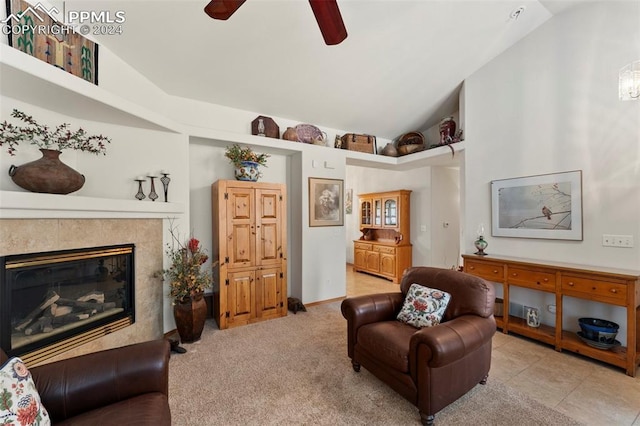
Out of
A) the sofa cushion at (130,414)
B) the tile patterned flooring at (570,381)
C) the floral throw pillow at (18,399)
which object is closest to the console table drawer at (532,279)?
the tile patterned flooring at (570,381)

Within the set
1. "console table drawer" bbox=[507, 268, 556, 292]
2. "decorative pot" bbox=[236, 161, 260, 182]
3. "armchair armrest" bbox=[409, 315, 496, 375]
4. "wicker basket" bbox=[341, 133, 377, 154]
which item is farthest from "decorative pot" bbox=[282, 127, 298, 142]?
"console table drawer" bbox=[507, 268, 556, 292]

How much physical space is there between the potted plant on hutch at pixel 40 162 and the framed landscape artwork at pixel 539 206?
4.56 metres

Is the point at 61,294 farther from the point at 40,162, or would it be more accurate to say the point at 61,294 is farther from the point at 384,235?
the point at 384,235

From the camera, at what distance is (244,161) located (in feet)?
11.2

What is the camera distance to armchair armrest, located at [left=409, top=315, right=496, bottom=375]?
1.62 m

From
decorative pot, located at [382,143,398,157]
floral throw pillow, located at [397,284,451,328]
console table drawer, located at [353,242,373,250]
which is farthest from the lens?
console table drawer, located at [353,242,373,250]

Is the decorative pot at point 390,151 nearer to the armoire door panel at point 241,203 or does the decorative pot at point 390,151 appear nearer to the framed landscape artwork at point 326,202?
the framed landscape artwork at point 326,202

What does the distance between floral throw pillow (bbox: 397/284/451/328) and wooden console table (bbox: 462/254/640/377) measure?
1.39 metres

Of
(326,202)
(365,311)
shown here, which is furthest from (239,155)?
(365,311)

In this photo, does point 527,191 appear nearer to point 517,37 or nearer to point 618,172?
point 618,172

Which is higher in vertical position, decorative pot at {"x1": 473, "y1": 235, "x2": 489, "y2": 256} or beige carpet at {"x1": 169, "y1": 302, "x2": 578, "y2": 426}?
decorative pot at {"x1": 473, "y1": 235, "x2": 489, "y2": 256}

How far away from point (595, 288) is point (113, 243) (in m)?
→ 4.54

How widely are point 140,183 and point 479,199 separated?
427 cm

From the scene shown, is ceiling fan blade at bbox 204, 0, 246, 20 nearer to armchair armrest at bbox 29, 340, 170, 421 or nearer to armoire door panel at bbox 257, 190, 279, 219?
armchair armrest at bbox 29, 340, 170, 421
